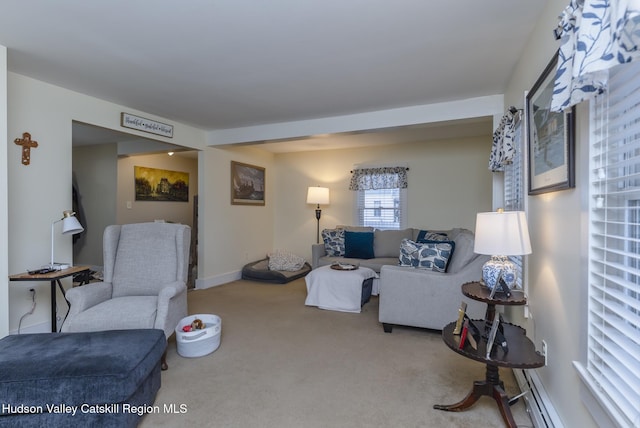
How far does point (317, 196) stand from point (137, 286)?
352 cm

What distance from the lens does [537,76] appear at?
2098mm

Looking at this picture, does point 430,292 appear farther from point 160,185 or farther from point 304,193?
point 160,185

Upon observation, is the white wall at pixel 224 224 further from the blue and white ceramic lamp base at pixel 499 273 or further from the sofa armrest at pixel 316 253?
the blue and white ceramic lamp base at pixel 499 273

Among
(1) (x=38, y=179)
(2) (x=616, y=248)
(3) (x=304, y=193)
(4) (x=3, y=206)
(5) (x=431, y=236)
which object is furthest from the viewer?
(3) (x=304, y=193)

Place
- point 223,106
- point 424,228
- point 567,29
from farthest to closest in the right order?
point 424,228 → point 223,106 → point 567,29

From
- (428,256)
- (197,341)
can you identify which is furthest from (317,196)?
(197,341)

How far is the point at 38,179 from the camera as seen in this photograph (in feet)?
9.90

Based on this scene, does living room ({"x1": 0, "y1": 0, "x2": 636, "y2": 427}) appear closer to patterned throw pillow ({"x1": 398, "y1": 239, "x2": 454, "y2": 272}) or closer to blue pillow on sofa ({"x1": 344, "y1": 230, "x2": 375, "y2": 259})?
patterned throw pillow ({"x1": 398, "y1": 239, "x2": 454, "y2": 272})

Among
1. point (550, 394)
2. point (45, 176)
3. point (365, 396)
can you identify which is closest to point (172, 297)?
point (365, 396)

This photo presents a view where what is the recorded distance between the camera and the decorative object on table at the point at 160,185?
606 centimetres

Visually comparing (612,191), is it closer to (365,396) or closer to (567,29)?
(567,29)

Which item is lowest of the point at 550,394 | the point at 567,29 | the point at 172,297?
the point at 550,394

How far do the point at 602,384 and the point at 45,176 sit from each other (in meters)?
4.16

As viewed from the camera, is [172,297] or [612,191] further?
[172,297]
